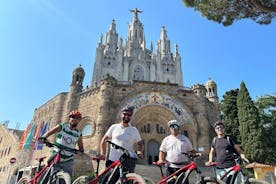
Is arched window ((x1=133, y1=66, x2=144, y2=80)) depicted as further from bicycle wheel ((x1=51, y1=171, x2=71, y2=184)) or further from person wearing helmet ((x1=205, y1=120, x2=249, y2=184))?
bicycle wheel ((x1=51, y1=171, x2=71, y2=184))

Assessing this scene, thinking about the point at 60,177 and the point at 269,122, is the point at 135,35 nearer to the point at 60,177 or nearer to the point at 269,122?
→ the point at 269,122

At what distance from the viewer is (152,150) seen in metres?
21.4

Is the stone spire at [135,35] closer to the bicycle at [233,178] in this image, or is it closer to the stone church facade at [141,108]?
the stone church facade at [141,108]

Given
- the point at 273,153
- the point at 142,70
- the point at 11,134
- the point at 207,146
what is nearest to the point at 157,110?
the point at 207,146

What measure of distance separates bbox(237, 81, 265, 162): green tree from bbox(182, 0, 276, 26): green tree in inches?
433

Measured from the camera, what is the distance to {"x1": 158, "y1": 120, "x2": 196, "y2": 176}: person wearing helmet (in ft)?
15.1

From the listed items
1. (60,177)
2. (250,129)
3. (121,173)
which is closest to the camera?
(121,173)

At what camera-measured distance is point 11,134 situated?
31.7 m

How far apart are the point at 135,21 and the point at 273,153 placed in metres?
55.4

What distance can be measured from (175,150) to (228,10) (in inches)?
360

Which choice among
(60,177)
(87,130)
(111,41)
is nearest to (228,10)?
(60,177)

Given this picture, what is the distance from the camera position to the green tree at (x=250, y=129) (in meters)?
17.8

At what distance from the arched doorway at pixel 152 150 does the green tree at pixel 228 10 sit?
13734mm

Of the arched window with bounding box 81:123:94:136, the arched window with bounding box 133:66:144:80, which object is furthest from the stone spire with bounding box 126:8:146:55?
the arched window with bounding box 81:123:94:136
